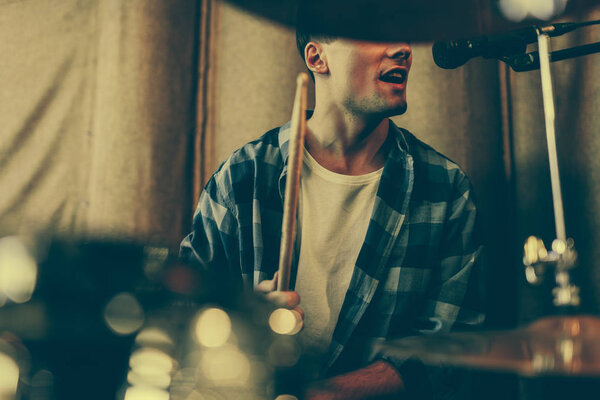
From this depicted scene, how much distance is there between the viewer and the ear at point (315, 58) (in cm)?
115

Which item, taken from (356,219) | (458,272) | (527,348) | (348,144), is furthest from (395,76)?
(527,348)

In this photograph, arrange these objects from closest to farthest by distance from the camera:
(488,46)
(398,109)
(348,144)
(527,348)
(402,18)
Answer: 1. (527,348)
2. (402,18)
3. (488,46)
4. (398,109)
5. (348,144)

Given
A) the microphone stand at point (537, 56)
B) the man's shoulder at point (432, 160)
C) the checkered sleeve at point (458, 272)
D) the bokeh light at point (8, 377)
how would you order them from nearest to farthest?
the bokeh light at point (8, 377) → the microphone stand at point (537, 56) → the checkered sleeve at point (458, 272) → the man's shoulder at point (432, 160)

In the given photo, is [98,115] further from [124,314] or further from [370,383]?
[124,314]

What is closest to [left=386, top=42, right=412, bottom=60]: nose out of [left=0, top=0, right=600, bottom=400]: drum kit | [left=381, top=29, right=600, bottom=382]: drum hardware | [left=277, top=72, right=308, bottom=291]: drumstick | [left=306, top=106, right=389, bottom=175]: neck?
[left=306, top=106, right=389, bottom=175]: neck

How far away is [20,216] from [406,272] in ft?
3.09

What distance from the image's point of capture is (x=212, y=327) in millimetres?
365

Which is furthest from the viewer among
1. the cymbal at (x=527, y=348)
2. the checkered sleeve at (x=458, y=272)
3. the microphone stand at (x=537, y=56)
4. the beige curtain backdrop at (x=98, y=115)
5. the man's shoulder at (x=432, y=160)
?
the beige curtain backdrop at (x=98, y=115)

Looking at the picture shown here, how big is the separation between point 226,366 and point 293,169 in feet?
1.16

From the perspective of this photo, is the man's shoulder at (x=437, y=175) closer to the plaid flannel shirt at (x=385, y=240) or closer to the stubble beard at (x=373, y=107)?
the plaid flannel shirt at (x=385, y=240)

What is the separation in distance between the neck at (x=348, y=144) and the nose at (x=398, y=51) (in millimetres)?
152

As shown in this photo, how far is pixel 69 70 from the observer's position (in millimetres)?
1339

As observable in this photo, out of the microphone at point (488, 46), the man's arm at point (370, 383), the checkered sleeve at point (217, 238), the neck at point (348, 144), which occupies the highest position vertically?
the microphone at point (488, 46)

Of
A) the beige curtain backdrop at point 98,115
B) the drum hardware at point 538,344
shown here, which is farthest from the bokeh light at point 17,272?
the beige curtain backdrop at point 98,115
